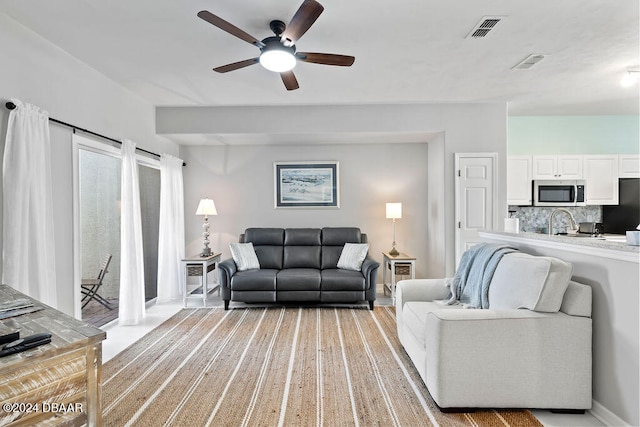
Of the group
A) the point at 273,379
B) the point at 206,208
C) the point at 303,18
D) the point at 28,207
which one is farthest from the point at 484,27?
the point at 206,208

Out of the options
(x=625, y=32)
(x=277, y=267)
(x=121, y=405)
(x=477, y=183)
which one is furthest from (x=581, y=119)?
(x=121, y=405)

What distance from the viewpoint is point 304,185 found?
5496 millimetres

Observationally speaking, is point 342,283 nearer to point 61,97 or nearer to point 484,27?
point 484,27

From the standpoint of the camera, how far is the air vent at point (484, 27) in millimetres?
2598

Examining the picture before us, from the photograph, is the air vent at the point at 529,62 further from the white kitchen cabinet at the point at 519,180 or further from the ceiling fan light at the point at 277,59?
the ceiling fan light at the point at 277,59

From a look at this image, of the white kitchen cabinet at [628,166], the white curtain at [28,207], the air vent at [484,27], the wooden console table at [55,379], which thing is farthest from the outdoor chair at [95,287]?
the white kitchen cabinet at [628,166]

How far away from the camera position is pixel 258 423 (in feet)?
6.77

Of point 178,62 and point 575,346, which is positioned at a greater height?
point 178,62

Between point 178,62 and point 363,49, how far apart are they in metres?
1.75

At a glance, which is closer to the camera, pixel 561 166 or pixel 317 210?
pixel 561 166

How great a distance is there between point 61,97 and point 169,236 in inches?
85.8

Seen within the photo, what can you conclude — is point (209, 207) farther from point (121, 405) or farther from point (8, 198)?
point (121, 405)

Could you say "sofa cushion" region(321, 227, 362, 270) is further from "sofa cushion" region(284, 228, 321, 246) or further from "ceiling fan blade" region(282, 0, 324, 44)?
"ceiling fan blade" region(282, 0, 324, 44)

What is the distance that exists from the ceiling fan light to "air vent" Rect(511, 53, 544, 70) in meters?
2.28
